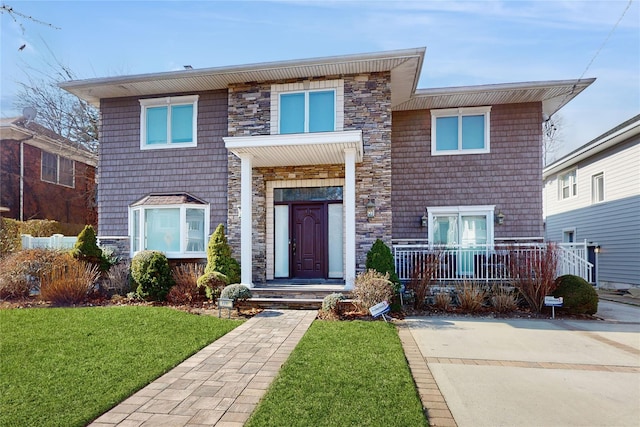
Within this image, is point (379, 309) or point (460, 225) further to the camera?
point (460, 225)

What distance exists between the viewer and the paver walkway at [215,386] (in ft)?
10.2

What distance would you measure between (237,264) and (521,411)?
6.92m

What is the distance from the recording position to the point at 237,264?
898 cm

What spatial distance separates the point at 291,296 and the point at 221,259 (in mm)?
1983

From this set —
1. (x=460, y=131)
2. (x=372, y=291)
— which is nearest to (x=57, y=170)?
(x=372, y=291)

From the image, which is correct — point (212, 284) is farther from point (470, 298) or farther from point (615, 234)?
point (615, 234)

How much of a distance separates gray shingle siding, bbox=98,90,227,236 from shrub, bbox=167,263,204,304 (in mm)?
1527

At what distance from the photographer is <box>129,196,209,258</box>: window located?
380 inches

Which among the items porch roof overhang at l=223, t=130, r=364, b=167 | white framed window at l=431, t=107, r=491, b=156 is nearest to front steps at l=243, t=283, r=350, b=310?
porch roof overhang at l=223, t=130, r=364, b=167

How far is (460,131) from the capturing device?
1038 centimetres

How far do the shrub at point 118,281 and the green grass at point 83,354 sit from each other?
1.95 meters

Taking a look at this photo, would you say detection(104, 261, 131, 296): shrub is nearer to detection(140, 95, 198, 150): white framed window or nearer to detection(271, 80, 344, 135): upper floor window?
detection(140, 95, 198, 150): white framed window

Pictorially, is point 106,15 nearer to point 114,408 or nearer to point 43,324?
point 43,324

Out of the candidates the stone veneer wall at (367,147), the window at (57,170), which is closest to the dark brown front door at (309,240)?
the stone veneer wall at (367,147)
